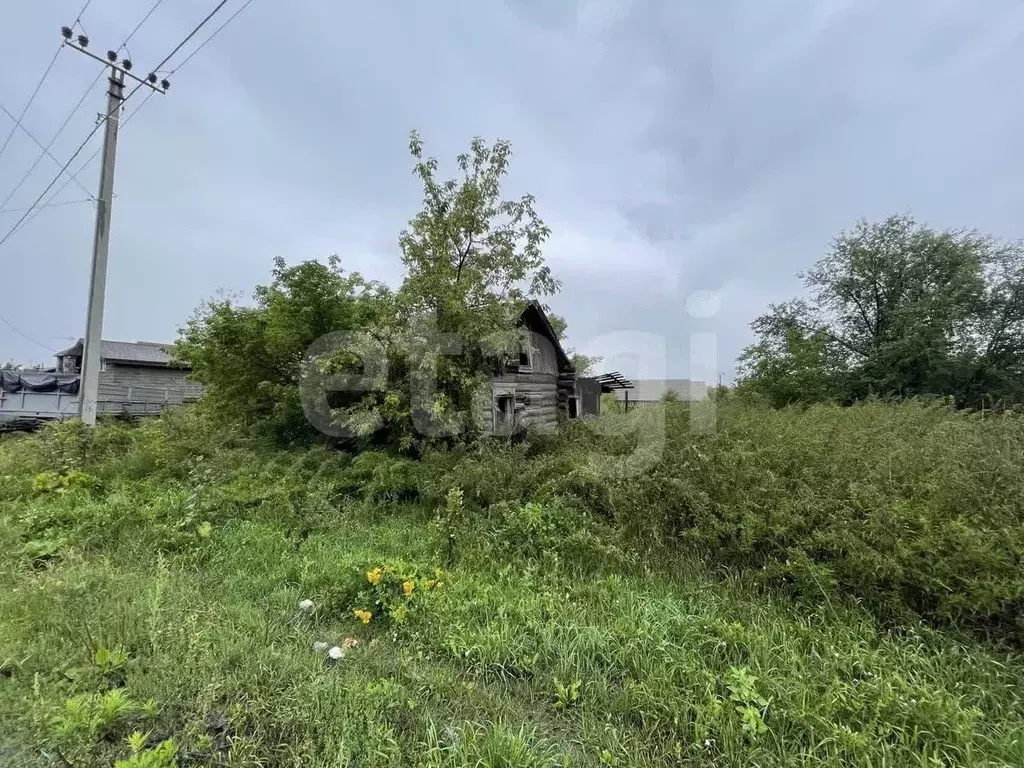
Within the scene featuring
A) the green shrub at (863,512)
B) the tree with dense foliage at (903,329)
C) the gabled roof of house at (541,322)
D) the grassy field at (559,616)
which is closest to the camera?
the grassy field at (559,616)

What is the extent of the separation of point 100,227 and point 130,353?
13287 millimetres

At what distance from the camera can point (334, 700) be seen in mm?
2012

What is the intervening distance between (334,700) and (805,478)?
3.89 metres

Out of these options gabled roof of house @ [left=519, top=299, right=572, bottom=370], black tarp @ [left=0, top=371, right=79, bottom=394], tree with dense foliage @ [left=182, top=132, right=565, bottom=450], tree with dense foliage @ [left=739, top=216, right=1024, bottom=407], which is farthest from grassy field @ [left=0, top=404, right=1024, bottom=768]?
black tarp @ [left=0, top=371, right=79, bottom=394]

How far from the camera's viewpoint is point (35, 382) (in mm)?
13305

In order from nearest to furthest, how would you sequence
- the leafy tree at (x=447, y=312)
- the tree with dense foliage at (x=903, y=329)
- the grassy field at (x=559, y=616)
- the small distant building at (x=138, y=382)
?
the grassy field at (x=559, y=616) < the leafy tree at (x=447, y=312) < the tree with dense foliage at (x=903, y=329) < the small distant building at (x=138, y=382)

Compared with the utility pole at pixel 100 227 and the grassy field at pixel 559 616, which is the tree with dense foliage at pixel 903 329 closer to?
the grassy field at pixel 559 616

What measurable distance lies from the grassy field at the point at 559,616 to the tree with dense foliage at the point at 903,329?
32.7 feet

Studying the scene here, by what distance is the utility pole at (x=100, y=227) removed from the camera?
680cm

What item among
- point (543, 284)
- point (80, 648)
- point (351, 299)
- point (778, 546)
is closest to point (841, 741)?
point (778, 546)

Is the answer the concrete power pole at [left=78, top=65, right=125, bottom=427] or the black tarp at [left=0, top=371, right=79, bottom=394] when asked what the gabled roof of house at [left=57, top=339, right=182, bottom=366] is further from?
the concrete power pole at [left=78, top=65, right=125, bottom=427]

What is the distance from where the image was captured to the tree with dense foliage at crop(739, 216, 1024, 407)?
12.1 m

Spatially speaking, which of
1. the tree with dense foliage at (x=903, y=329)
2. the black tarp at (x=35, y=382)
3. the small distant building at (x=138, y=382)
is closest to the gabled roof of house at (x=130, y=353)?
the small distant building at (x=138, y=382)

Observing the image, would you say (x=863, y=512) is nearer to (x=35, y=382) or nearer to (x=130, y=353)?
(x=35, y=382)
